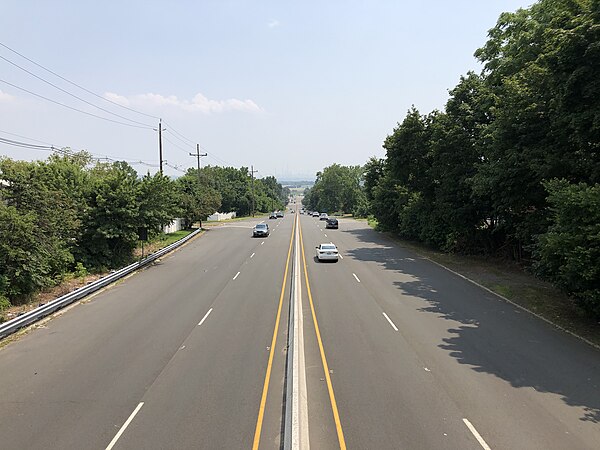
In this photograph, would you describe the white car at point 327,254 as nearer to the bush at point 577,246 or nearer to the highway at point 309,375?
the highway at point 309,375

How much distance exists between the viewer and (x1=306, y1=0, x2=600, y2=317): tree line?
1455 cm

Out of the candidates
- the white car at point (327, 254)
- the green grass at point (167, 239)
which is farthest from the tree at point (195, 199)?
the white car at point (327, 254)

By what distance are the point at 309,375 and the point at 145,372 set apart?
411 centimetres

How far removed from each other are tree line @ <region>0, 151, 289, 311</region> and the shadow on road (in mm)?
17111

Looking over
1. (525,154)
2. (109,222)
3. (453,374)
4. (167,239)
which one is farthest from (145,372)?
(167,239)

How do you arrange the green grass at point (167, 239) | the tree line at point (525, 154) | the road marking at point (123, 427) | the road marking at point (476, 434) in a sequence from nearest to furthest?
1. the road marking at point (476, 434)
2. the road marking at point (123, 427)
3. the tree line at point (525, 154)
4. the green grass at point (167, 239)

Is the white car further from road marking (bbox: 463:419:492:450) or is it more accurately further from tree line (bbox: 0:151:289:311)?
road marking (bbox: 463:419:492:450)

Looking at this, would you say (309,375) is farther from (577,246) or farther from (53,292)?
(53,292)

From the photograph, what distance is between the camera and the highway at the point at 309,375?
26.2 ft

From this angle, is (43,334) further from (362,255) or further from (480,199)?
(480,199)

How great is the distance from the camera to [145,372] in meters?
11.1

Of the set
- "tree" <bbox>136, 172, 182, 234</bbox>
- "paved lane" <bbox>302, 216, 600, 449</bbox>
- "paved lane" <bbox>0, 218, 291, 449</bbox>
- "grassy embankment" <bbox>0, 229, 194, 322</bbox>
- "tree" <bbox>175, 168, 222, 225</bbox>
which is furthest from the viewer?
"tree" <bbox>175, 168, 222, 225</bbox>

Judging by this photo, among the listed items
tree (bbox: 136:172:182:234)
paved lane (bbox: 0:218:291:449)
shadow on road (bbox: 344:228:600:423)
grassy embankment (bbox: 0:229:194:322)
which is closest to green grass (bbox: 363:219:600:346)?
shadow on road (bbox: 344:228:600:423)

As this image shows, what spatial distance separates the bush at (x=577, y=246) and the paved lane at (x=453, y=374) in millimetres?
1571
